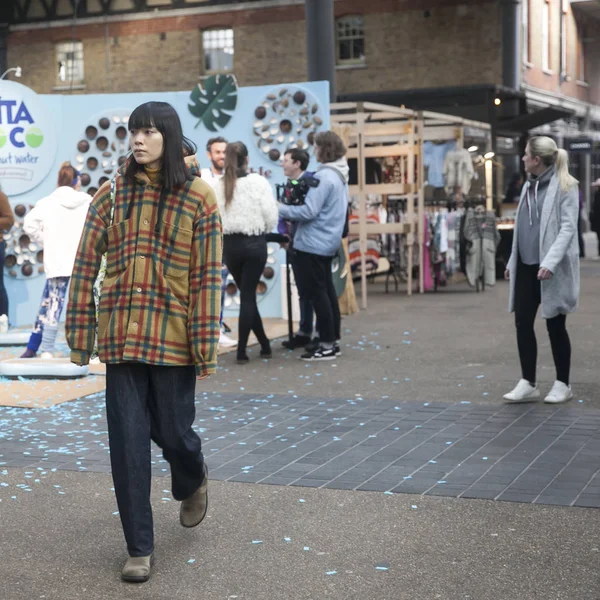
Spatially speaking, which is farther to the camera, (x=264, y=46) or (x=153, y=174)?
(x=264, y=46)

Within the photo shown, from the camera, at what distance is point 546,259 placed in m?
7.58

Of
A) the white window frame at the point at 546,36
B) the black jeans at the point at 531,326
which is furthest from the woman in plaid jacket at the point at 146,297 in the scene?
the white window frame at the point at 546,36

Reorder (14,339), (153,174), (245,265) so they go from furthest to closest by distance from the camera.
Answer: (14,339), (245,265), (153,174)

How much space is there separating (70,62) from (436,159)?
17.8m

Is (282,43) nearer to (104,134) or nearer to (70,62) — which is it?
(70,62)

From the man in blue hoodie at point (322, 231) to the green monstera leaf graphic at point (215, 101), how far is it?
3.19 metres

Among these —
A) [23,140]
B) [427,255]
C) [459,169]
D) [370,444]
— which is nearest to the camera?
[370,444]

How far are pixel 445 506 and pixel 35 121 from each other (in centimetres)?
930

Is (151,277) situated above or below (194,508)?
above

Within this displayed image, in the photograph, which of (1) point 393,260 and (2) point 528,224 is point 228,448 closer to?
(2) point 528,224

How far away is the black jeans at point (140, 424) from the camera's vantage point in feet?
14.8

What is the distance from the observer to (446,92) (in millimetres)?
28188

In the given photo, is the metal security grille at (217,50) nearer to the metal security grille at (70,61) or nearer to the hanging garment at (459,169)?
the metal security grille at (70,61)

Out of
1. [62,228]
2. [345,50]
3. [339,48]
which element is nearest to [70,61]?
[339,48]
